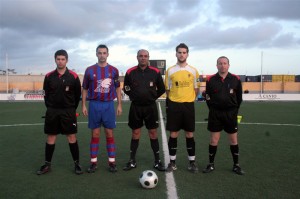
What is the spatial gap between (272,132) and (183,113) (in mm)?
5257

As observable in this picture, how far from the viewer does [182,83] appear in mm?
5340

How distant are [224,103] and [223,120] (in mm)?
298

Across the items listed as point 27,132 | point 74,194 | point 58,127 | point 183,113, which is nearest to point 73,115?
point 58,127

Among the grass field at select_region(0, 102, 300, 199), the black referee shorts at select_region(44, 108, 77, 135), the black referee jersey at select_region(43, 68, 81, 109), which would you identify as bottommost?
the grass field at select_region(0, 102, 300, 199)

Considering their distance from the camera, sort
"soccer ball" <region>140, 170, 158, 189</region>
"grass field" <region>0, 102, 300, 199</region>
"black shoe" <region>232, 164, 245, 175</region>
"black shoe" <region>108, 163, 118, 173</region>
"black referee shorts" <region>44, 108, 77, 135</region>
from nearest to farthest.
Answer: "grass field" <region>0, 102, 300, 199</region> < "soccer ball" <region>140, 170, 158, 189</region> < "black shoe" <region>232, 164, 245, 175</region> < "black referee shorts" <region>44, 108, 77, 135</region> < "black shoe" <region>108, 163, 118, 173</region>

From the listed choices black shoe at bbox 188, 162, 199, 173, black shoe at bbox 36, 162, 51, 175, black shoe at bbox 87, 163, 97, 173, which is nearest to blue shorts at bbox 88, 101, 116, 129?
black shoe at bbox 87, 163, 97, 173

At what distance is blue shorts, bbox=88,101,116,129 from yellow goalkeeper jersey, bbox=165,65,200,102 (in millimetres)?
1098

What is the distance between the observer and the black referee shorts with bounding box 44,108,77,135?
17.0ft

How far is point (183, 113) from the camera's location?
5340 millimetres

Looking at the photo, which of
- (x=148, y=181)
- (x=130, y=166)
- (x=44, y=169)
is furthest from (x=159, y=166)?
(x=44, y=169)

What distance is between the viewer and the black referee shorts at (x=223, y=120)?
523cm

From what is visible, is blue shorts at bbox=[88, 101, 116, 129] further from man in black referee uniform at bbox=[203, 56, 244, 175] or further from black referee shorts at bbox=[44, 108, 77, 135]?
man in black referee uniform at bbox=[203, 56, 244, 175]

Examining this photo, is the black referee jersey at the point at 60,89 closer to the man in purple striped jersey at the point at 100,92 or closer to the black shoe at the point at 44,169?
the man in purple striped jersey at the point at 100,92

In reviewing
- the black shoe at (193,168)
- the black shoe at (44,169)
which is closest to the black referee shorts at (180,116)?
the black shoe at (193,168)
